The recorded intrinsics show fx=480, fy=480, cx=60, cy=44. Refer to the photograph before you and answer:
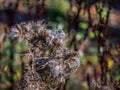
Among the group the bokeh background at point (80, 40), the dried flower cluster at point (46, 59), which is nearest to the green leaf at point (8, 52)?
the bokeh background at point (80, 40)

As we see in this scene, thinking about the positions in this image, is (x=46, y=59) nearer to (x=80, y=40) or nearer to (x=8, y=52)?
(x=80, y=40)

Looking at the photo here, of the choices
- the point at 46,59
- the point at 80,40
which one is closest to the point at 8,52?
the point at 80,40

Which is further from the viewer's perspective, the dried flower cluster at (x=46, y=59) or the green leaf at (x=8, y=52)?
the green leaf at (x=8, y=52)

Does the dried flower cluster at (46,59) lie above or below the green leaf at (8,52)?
above

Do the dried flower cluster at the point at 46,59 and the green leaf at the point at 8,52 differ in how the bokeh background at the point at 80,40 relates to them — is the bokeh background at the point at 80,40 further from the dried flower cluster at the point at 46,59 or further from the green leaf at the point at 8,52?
the dried flower cluster at the point at 46,59

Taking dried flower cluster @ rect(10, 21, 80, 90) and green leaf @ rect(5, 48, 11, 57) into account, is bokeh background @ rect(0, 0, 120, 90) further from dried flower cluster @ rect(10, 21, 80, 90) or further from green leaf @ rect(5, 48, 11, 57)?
dried flower cluster @ rect(10, 21, 80, 90)

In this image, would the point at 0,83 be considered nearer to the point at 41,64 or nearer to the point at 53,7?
the point at 53,7
